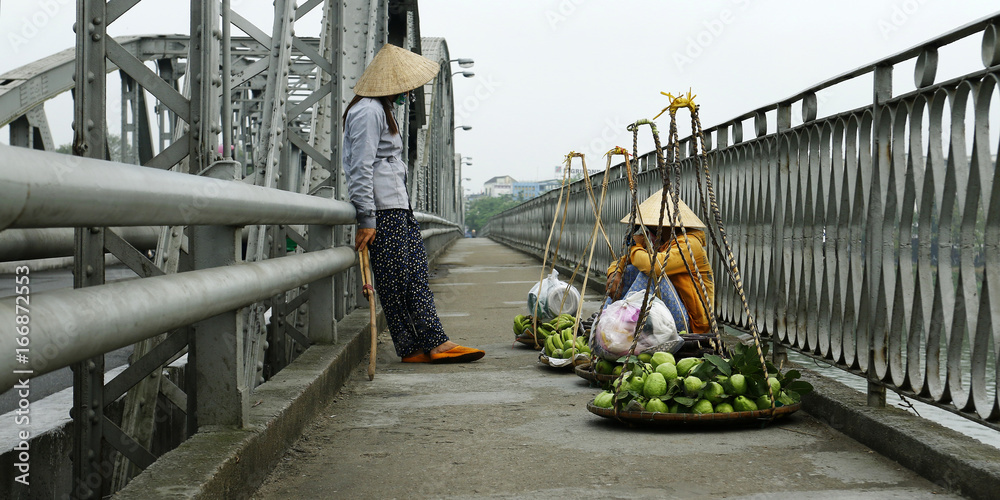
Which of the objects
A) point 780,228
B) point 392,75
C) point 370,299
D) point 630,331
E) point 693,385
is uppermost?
point 392,75

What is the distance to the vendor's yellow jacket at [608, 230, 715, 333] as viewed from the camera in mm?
6082

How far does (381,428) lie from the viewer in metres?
4.61

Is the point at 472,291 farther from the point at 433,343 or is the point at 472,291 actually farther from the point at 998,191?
the point at 998,191

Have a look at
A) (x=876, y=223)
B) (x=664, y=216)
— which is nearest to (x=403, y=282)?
(x=664, y=216)

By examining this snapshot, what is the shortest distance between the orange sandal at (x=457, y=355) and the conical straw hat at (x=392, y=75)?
5.85 feet

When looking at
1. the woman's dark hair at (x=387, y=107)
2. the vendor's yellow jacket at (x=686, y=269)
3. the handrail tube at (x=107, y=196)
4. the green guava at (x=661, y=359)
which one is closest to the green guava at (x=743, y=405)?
the green guava at (x=661, y=359)

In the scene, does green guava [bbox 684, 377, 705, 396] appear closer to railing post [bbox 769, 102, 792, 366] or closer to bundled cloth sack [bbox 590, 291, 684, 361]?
bundled cloth sack [bbox 590, 291, 684, 361]

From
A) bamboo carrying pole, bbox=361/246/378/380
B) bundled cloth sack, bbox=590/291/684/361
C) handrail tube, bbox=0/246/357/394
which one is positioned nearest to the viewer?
handrail tube, bbox=0/246/357/394

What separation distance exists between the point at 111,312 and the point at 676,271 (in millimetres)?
4437

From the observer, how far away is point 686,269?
6176 mm

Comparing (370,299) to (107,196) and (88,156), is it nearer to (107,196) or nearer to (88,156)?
(88,156)

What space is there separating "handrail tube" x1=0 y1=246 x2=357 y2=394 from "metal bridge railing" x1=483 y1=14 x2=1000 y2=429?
8.00 ft

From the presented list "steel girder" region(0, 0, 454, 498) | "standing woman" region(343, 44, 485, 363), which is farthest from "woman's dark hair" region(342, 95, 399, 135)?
"steel girder" region(0, 0, 454, 498)

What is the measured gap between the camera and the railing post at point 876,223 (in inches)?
164
